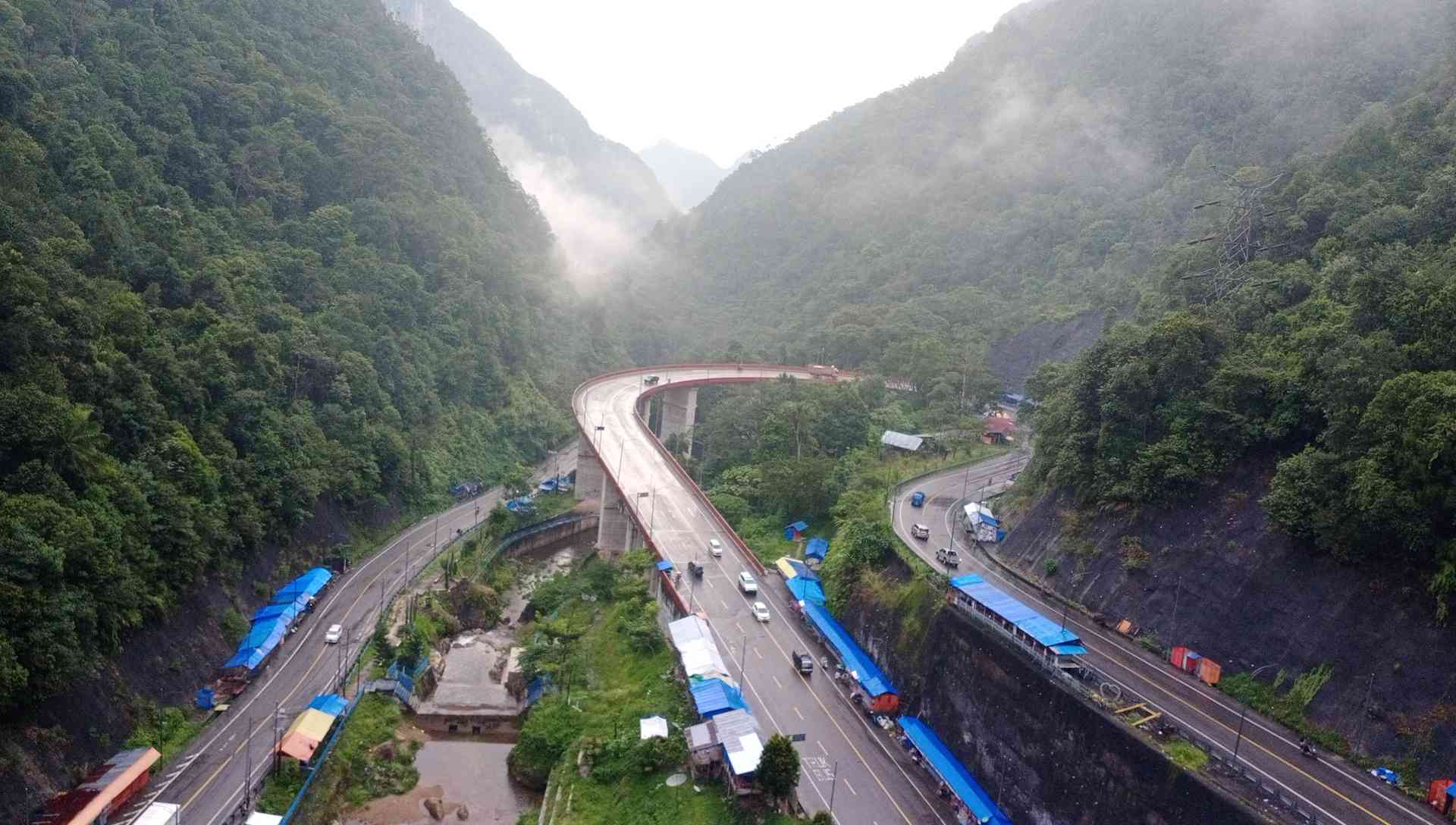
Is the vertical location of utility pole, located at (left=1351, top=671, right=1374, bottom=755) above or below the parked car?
above

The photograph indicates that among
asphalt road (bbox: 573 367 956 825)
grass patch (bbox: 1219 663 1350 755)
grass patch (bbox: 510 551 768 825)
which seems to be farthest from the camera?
grass patch (bbox: 510 551 768 825)

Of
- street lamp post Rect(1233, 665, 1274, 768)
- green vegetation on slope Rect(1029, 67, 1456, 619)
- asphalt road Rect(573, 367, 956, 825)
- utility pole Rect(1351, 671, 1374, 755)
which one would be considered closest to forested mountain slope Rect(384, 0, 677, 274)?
asphalt road Rect(573, 367, 956, 825)

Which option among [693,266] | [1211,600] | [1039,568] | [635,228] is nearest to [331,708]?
[1039,568]

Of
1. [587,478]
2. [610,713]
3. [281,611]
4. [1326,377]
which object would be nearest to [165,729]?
[281,611]

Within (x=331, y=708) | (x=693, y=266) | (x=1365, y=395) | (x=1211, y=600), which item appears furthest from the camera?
(x=693, y=266)

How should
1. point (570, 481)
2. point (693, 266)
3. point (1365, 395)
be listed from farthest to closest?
point (693, 266) → point (570, 481) → point (1365, 395)

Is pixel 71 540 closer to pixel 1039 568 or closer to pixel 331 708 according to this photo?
pixel 331 708

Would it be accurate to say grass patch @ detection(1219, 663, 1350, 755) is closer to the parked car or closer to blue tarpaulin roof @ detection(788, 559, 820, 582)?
the parked car
